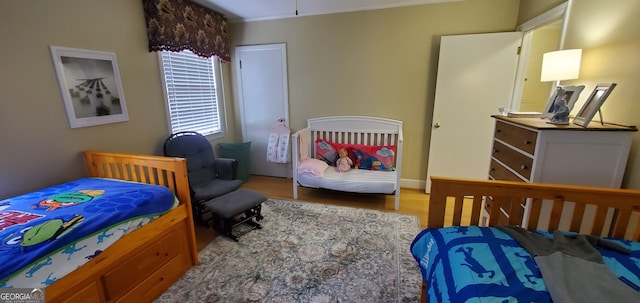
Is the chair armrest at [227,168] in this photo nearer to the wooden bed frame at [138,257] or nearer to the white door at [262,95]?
the wooden bed frame at [138,257]

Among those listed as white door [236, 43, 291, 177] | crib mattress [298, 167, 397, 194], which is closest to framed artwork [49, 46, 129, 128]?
white door [236, 43, 291, 177]

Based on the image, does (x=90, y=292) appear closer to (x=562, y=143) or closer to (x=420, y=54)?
(x=562, y=143)

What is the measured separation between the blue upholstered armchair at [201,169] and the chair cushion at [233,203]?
0.13m

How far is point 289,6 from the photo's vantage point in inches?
122

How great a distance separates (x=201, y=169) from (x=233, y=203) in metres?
0.79

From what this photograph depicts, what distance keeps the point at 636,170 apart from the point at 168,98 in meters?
3.81

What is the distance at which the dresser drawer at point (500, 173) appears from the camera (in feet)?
5.95

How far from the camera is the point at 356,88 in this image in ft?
11.2

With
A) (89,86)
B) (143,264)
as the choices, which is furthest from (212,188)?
(89,86)

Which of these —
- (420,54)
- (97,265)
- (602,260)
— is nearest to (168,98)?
(97,265)

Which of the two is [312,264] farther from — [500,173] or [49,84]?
[49,84]

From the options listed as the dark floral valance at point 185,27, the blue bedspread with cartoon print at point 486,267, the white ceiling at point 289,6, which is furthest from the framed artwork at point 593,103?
the dark floral valance at point 185,27

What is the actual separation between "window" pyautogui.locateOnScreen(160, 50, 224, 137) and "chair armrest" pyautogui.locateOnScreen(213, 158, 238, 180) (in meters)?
0.71

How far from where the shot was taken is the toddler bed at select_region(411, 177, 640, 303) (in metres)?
0.88
